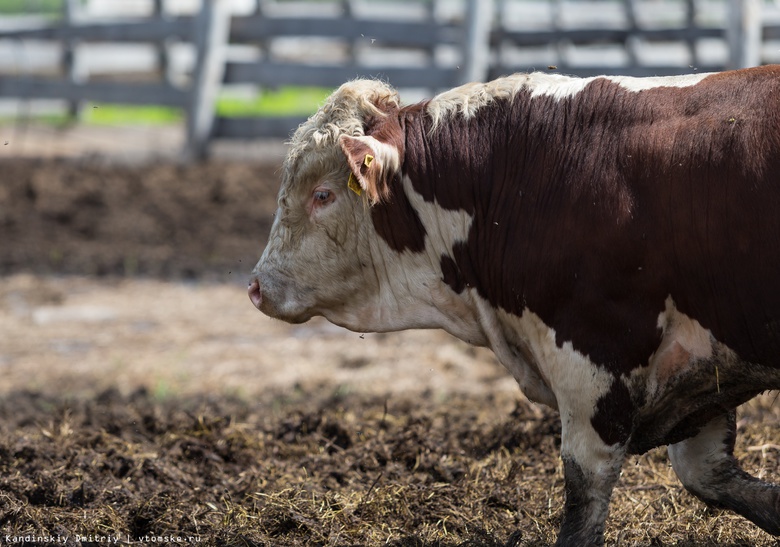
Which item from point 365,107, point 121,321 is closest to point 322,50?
point 121,321

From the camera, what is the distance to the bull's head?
13.9ft

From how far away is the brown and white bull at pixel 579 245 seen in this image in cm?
351

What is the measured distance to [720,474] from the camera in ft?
13.7

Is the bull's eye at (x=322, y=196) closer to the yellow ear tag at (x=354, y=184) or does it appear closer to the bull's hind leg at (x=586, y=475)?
the yellow ear tag at (x=354, y=184)

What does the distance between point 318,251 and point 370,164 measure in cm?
53

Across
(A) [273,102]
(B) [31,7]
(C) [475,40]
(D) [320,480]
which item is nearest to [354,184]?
(D) [320,480]

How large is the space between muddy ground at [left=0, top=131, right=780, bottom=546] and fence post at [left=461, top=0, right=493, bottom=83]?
12.8 feet

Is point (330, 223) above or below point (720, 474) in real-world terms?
above

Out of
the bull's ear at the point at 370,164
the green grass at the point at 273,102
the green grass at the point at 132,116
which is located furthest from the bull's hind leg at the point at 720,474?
the green grass at the point at 273,102

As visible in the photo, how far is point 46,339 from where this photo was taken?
834 cm

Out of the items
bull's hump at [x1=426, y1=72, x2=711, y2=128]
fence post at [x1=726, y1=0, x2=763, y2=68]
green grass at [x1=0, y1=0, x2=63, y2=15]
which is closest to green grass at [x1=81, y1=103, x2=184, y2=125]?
green grass at [x1=0, y1=0, x2=63, y2=15]

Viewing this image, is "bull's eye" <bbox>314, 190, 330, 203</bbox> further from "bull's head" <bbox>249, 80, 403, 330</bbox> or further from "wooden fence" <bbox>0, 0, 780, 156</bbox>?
"wooden fence" <bbox>0, 0, 780, 156</bbox>

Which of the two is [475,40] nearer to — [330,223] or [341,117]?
[341,117]

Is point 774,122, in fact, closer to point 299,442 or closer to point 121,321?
point 299,442
